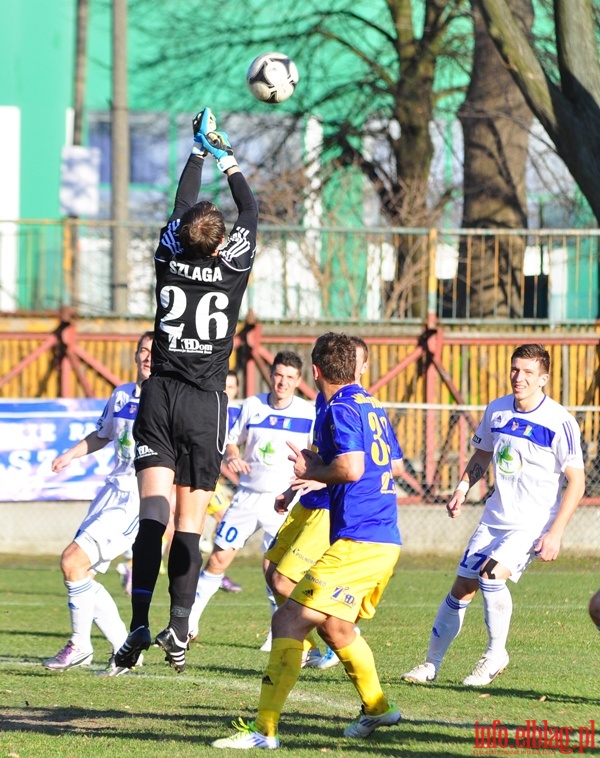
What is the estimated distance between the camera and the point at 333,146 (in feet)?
68.3

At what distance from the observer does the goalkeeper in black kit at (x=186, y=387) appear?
595cm

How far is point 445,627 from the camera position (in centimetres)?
733

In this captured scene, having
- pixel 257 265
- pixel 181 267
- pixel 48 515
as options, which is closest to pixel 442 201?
pixel 257 265

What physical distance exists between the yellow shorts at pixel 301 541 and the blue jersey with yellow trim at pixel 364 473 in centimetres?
92

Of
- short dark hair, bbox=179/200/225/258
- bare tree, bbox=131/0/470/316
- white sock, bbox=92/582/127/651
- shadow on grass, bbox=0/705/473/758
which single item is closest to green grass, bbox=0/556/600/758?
shadow on grass, bbox=0/705/473/758

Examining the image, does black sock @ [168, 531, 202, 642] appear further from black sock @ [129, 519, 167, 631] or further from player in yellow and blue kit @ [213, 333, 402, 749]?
player in yellow and blue kit @ [213, 333, 402, 749]

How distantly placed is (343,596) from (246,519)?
3.73m

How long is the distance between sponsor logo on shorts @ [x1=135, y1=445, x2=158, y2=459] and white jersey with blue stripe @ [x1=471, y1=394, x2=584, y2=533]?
2.48 m

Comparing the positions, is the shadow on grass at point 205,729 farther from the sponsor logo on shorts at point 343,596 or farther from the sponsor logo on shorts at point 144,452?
the sponsor logo on shorts at point 144,452

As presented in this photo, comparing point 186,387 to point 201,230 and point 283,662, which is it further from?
point 283,662

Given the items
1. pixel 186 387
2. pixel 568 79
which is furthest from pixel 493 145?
pixel 186 387

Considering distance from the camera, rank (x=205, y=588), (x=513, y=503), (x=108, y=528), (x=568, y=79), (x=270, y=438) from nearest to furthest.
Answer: (x=513, y=503), (x=108, y=528), (x=205, y=588), (x=270, y=438), (x=568, y=79)

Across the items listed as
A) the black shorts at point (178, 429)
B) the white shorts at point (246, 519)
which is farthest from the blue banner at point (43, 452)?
the black shorts at point (178, 429)

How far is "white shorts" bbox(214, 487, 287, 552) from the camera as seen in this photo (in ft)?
29.9
